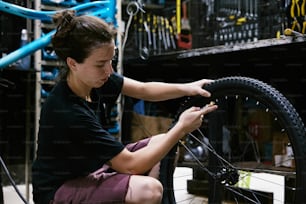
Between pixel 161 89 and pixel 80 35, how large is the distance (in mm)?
326

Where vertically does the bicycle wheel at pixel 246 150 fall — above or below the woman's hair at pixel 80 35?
below

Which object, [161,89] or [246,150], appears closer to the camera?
[161,89]

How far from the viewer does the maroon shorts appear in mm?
939

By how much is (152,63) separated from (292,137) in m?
1.23

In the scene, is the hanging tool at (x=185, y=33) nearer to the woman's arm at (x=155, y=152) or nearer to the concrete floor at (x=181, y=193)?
the concrete floor at (x=181, y=193)

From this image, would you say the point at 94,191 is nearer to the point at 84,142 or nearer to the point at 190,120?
the point at 84,142

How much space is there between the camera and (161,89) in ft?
3.85

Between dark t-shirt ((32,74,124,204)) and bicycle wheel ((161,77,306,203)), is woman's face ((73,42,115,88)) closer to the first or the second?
dark t-shirt ((32,74,124,204))

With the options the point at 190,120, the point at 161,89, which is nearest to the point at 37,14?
the point at 161,89

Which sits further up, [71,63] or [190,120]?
[71,63]

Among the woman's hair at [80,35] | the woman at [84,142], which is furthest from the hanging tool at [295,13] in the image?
the woman's hair at [80,35]

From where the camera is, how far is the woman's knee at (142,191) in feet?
3.07

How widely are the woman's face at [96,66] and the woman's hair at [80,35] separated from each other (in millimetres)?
10

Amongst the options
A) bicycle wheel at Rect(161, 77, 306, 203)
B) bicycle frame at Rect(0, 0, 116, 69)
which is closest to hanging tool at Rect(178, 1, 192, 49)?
bicycle wheel at Rect(161, 77, 306, 203)
